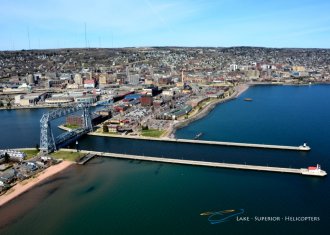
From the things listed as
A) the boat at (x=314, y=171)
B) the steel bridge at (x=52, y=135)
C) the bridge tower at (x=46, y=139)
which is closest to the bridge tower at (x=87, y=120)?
the steel bridge at (x=52, y=135)

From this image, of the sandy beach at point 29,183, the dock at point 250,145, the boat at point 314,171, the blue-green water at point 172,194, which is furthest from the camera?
the dock at point 250,145

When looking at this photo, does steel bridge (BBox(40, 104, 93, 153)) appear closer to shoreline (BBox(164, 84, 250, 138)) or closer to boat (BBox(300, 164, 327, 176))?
shoreline (BBox(164, 84, 250, 138))

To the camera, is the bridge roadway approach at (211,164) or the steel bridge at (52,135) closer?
the bridge roadway approach at (211,164)

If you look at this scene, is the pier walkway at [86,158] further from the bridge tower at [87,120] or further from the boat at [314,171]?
the boat at [314,171]

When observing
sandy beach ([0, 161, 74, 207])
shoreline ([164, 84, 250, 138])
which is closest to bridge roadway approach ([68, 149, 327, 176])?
sandy beach ([0, 161, 74, 207])

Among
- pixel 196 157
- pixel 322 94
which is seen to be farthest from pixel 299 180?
pixel 322 94

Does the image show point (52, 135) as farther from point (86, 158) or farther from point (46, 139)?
point (86, 158)
